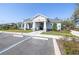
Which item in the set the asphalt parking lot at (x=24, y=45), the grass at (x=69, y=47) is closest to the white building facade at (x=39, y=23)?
the asphalt parking lot at (x=24, y=45)

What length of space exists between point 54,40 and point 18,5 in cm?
112

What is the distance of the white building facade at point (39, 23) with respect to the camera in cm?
559

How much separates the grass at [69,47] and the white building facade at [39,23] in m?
0.40

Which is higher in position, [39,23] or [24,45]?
[39,23]

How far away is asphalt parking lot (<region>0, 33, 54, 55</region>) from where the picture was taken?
5.41 meters

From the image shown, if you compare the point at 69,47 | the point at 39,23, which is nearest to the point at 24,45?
the point at 39,23

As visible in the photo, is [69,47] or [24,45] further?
[24,45]

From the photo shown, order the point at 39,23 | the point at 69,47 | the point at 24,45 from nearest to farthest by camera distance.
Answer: the point at 69,47
the point at 24,45
the point at 39,23

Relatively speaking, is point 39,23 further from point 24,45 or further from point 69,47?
point 69,47

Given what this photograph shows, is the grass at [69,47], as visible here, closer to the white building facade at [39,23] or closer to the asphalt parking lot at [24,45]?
the asphalt parking lot at [24,45]

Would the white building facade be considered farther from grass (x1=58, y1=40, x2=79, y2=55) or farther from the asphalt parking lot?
grass (x1=58, y1=40, x2=79, y2=55)

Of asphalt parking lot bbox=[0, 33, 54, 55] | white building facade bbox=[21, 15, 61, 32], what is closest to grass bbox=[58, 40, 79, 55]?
asphalt parking lot bbox=[0, 33, 54, 55]

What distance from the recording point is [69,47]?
5410 mm

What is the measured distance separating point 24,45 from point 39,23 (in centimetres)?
63
